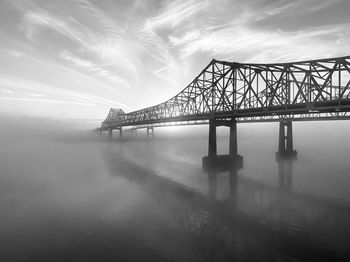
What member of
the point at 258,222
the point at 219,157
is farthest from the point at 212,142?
the point at 258,222

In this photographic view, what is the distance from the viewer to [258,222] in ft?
61.2

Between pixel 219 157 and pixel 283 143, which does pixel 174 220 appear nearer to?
pixel 219 157

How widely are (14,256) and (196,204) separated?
17.2 m

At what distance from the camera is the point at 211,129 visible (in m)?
44.5

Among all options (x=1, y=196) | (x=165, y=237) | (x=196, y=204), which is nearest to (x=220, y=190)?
(x=196, y=204)

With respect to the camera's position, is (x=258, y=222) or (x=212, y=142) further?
(x=212, y=142)

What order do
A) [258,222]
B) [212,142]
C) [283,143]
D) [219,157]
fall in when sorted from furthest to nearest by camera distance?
[283,143], [219,157], [212,142], [258,222]

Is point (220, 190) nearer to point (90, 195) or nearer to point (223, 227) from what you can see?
point (223, 227)

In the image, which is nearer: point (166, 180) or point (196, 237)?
point (196, 237)

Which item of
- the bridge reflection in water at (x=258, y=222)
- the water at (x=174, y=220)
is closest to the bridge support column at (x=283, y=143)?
the water at (x=174, y=220)

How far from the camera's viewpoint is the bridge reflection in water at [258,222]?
13758 millimetres

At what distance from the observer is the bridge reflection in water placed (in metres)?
13.8

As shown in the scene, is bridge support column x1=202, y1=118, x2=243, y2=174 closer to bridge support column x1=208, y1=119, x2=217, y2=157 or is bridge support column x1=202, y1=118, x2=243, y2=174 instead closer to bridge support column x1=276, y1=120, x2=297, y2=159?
bridge support column x1=208, y1=119, x2=217, y2=157

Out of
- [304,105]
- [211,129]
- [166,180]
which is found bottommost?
[166,180]
